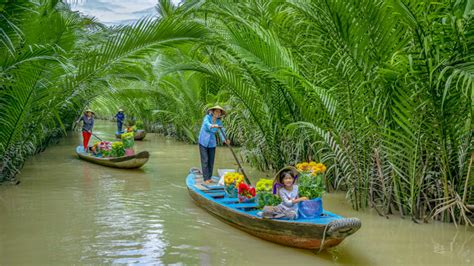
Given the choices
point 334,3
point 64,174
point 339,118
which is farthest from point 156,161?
point 334,3

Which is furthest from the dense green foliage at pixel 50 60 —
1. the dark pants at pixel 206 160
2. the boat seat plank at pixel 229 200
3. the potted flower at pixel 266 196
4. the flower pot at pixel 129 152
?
the potted flower at pixel 266 196

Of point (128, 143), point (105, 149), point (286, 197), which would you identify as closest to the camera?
point (286, 197)

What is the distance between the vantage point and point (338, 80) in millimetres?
6320

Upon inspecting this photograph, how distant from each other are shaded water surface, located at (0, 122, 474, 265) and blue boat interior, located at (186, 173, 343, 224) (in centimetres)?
29

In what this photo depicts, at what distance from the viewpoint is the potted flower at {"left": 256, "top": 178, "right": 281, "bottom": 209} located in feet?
17.4

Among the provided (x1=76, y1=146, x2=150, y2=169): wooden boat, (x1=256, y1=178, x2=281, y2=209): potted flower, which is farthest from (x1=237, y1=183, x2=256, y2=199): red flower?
(x1=76, y1=146, x2=150, y2=169): wooden boat

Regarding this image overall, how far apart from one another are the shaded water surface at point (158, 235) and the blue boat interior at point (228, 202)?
0.29 meters

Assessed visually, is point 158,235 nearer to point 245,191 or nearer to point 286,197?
point 245,191

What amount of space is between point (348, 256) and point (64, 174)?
831 centimetres

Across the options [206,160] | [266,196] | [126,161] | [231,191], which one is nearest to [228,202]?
[231,191]

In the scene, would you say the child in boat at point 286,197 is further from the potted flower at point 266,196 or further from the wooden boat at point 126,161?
the wooden boat at point 126,161

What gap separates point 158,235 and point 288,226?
1.78m

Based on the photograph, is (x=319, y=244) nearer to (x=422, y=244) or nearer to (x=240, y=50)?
(x=422, y=244)

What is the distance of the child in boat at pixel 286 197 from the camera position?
197 inches
